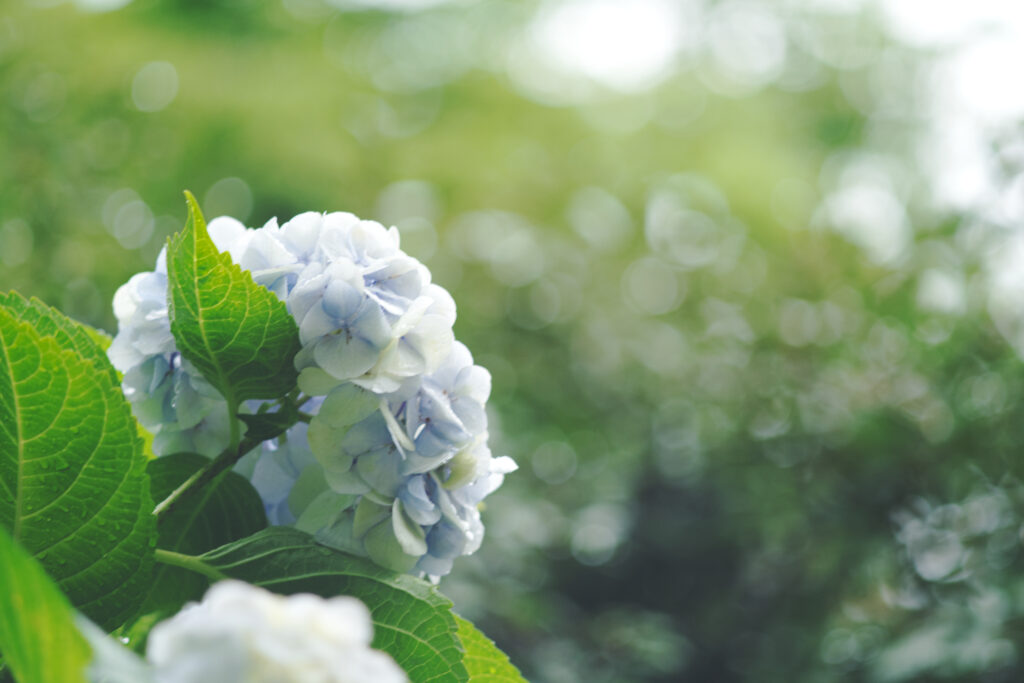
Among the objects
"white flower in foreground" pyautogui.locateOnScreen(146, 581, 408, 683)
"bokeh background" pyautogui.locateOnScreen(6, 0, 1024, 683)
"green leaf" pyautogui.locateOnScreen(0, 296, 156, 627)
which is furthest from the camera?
"bokeh background" pyautogui.locateOnScreen(6, 0, 1024, 683)

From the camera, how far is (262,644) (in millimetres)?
211

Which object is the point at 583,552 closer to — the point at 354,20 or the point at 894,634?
the point at 894,634

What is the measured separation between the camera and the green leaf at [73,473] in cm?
35

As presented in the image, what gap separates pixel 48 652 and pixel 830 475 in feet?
5.62

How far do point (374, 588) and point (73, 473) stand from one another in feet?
0.47

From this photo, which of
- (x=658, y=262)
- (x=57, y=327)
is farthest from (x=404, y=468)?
(x=658, y=262)

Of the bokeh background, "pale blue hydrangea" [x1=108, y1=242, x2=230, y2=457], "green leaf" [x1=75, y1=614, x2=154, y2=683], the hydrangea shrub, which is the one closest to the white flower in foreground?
"green leaf" [x1=75, y1=614, x2=154, y2=683]

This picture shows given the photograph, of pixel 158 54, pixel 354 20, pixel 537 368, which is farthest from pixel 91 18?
pixel 537 368

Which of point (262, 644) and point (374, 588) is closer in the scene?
point (262, 644)

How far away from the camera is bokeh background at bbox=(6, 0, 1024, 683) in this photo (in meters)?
1.58

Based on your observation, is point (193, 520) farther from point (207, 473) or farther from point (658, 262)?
point (658, 262)

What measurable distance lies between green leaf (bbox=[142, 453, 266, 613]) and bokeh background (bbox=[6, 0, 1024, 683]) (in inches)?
44.2

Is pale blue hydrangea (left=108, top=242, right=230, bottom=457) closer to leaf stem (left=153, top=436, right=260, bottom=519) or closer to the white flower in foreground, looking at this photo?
leaf stem (left=153, top=436, right=260, bottom=519)

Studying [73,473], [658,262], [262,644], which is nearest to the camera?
[262,644]
